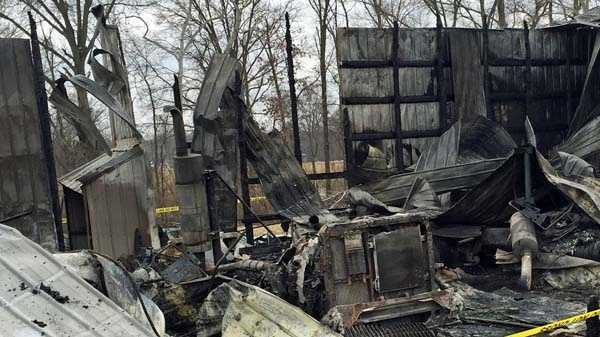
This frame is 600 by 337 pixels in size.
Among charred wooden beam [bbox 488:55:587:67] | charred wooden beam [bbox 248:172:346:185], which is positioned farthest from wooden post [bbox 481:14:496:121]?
charred wooden beam [bbox 248:172:346:185]

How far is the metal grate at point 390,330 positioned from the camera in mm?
4586

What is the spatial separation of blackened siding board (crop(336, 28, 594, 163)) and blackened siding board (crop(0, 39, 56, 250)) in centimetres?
485

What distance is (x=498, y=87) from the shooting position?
32.5 feet

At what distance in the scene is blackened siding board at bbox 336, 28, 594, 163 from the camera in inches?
359

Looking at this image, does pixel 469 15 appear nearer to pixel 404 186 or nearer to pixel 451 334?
pixel 404 186

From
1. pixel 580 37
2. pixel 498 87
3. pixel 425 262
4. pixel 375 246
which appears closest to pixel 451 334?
pixel 425 262

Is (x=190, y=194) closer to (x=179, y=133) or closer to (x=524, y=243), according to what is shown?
(x=179, y=133)

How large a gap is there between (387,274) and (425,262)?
1.32ft

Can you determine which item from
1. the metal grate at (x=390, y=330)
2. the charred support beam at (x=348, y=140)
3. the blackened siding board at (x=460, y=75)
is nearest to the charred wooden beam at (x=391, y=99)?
the blackened siding board at (x=460, y=75)

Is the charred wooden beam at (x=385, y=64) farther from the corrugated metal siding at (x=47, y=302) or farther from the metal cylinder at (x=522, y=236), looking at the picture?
the corrugated metal siding at (x=47, y=302)

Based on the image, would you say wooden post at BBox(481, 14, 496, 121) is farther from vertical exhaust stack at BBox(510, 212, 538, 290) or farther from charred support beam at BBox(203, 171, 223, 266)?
charred support beam at BBox(203, 171, 223, 266)

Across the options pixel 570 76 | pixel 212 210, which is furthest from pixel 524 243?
pixel 570 76

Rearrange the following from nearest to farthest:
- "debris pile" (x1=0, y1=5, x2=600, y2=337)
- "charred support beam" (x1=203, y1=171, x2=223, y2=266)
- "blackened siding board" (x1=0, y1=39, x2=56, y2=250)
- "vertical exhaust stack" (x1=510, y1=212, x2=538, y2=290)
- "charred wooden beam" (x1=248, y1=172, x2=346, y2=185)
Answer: "debris pile" (x1=0, y1=5, x2=600, y2=337)
"vertical exhaust stack" (x1=510, y1=212, x2=538, y2=290)
"charred support beam" (x1=203, y1=171, x2=223, y2=266)
"blackened siding board" (x1=0, y1=39, x2=56, y2=250)
"charred wooden beam" (x1=248, y1=172, x2=346, y2=185)

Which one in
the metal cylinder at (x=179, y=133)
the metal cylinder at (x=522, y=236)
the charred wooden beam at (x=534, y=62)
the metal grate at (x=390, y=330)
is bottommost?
the metal grate at (x=390, y=330)
